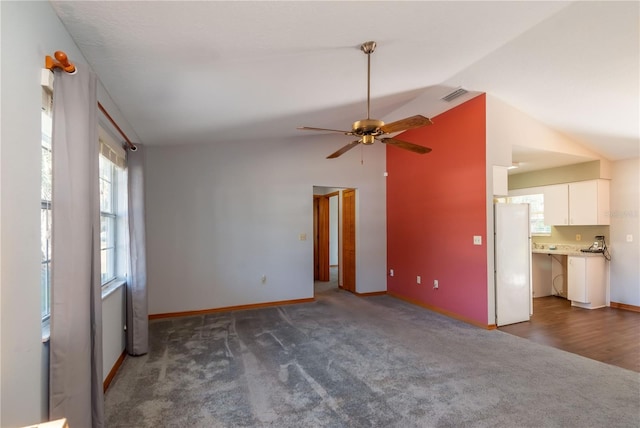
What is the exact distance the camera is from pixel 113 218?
10.3 feet

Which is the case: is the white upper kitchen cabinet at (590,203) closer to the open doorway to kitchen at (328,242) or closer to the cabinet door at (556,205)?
the cabinet door at (556,205)

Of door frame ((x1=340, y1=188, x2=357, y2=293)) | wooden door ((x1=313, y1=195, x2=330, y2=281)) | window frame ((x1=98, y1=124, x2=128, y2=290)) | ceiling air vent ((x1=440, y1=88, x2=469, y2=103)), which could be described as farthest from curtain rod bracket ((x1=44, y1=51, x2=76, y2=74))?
wooden door ((x1=313, y1=195, x2=330, y2=281))

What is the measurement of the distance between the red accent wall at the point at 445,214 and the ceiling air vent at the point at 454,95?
0.86ft

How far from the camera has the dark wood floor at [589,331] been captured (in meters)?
3.14

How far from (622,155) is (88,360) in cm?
693

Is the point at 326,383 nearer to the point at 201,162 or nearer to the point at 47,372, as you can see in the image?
the point at 47,372

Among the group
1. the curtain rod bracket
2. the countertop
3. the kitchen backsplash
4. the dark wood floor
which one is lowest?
the dark wood floor

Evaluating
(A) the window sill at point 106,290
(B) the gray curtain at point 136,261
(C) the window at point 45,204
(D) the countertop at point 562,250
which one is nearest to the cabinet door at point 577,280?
(D) the countertop at point 562,250

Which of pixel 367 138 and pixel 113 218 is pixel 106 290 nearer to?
pixel 113 218

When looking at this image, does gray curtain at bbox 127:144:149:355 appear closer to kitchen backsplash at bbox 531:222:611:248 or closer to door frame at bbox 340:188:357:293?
door frame at bbox 340:188:357:293

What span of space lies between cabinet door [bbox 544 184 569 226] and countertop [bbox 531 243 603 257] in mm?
484

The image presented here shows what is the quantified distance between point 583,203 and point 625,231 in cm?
69

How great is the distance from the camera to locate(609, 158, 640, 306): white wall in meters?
4.71

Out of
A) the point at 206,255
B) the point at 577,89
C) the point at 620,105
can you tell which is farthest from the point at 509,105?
the point at 206,255
